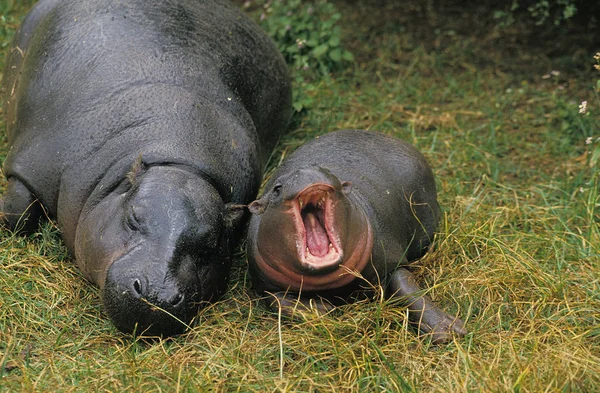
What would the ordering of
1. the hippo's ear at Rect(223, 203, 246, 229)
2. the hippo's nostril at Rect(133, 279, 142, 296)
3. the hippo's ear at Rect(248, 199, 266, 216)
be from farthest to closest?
the hippo's ear at Rect(223, 203, 246, 229) → the hippo's ear at Rect(248, 199, 266, 216) → the hippo's nostril at Rect(133, 279, 142, 296)

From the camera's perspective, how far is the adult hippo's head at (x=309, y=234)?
4.56 meters

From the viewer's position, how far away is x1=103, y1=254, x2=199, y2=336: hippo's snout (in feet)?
14.5

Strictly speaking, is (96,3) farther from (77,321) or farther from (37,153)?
(77,321)

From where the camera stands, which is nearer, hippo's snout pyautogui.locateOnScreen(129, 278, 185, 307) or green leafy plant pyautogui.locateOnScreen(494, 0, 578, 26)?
hippo's snout pyautogui.locateOnScreen(129, 278, 185, 307)

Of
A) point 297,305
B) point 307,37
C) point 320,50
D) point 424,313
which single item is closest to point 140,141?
point 297,305

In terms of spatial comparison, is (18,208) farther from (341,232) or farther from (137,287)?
(341,232)

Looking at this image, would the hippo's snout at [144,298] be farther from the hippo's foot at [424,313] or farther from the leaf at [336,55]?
the leaf at [336,55]

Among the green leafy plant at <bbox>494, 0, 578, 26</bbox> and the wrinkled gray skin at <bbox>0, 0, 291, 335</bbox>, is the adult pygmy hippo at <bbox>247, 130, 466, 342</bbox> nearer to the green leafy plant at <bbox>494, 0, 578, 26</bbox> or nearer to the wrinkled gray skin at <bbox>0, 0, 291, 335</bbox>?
the wrinkled gray skin at <bbox>0, 0, 291, 335</bbox>

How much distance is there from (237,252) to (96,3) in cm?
183

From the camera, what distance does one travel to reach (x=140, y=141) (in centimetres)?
516

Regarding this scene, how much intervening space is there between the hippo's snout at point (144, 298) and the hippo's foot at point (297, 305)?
1.70 ft

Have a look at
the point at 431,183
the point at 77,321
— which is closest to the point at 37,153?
the point at 77,321

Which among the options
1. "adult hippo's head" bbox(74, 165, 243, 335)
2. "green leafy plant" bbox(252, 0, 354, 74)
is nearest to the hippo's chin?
"adult hippo's head" bbox(74, 165, 243, 335)

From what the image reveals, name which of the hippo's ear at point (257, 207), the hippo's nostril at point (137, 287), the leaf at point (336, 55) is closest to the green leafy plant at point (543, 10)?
the leaf at point (336, 55)
